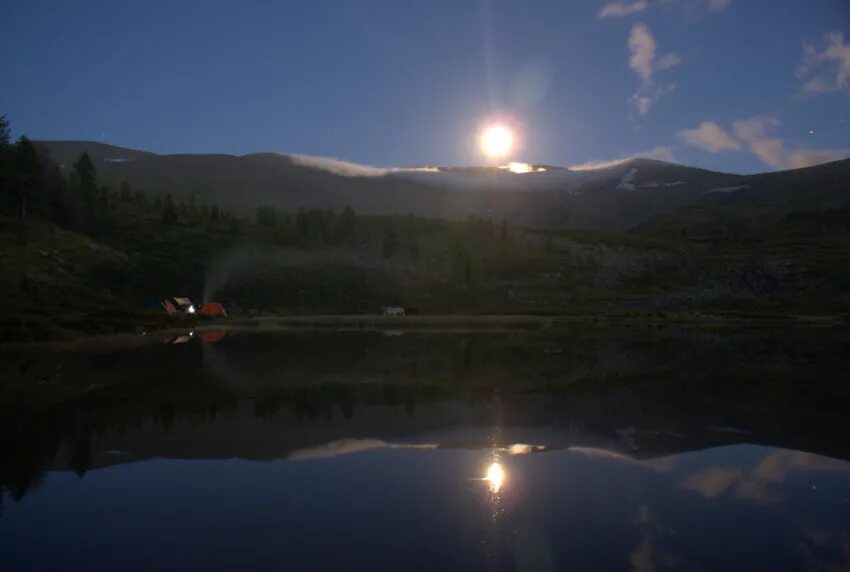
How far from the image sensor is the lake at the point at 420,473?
10031mm

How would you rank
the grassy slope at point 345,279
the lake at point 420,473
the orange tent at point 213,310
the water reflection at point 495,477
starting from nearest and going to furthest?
the lake at point 420,473, the water reflection at point 495,477, the grassy slope at point 345,279, the orange tent at point 213,310

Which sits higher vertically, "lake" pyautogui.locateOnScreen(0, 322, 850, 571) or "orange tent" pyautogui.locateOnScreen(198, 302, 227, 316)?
"lake" pyautogui.locateOnScreen(0, 322, 850, 571)

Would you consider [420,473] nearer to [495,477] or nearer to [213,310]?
[495,477]

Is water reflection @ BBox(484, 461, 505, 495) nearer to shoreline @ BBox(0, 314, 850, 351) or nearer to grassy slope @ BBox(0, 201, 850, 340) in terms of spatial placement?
shoreline @ BBox(0, 314, 850, 351)

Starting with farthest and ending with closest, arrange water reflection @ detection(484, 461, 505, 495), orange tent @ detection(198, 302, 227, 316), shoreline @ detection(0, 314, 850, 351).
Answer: orange tent @ detection(198, 302, 227, 316) → shoreline @ detection(0, 314, 850, 351) → water reflection @ detection(484, 461, 505, 495)

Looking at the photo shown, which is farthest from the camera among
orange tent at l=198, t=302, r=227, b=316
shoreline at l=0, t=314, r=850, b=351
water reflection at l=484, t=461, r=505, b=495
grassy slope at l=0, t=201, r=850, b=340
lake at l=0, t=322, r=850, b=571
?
orange tent at l=198, t=302, r=227, b=316

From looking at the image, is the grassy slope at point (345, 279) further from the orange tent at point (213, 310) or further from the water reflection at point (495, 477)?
the water reflection at point (495, 477)

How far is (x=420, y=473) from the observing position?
47.7ft

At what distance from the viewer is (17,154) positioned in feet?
340

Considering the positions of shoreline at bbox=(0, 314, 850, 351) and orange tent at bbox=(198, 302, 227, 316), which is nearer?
shoreline at bbox=(0, 314, 850, 351)

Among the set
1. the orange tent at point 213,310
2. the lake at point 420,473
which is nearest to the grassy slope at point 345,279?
the orange tent at point 213,310

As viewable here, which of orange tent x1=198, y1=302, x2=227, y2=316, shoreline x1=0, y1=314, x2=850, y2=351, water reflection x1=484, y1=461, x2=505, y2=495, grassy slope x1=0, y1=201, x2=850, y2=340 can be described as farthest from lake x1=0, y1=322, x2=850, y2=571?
orange tent x1=198, y1=302, x2=227, y2=316

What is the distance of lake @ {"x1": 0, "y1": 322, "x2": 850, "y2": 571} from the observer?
1003cm

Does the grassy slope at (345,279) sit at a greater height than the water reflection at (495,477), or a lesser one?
lesser
